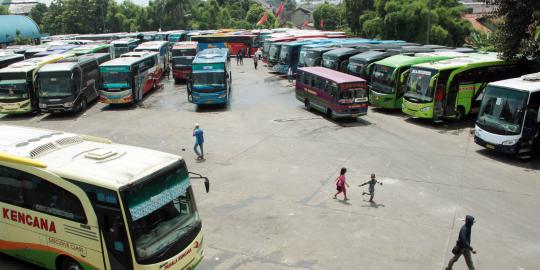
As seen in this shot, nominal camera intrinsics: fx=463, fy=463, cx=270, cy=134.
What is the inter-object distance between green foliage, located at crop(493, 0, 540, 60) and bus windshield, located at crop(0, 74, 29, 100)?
2504cm

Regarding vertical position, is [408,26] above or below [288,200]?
above

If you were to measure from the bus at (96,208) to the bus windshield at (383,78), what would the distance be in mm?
18529

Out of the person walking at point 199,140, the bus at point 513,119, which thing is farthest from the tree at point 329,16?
the person walking at point 199,140

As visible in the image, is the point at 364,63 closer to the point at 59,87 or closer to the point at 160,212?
the point at 59,87

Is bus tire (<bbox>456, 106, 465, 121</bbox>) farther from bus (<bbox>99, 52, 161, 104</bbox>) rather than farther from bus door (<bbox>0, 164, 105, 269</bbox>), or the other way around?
bus door (<bbox>0, 164, 105, 269</bbox>)

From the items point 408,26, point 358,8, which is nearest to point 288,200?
point 408,26

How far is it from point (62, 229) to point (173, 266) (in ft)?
7.09

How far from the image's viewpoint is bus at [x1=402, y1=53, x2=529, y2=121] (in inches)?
859

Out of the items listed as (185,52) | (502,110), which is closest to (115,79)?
(185,52)

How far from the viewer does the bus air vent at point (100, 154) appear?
853 cm

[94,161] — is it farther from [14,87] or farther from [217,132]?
[14,87]

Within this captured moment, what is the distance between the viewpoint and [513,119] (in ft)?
57.0

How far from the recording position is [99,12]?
96.6 metres

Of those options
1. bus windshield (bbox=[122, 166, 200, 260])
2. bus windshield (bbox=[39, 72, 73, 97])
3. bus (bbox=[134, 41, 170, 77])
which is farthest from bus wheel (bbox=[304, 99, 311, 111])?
bus windshield (bbox=[122, 166, 200, 260])
